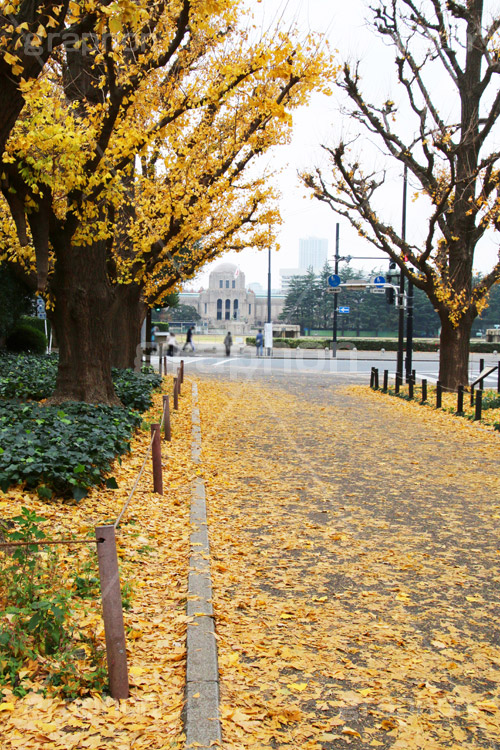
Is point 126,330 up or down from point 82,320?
down

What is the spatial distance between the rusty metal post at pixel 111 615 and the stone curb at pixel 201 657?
37 centimetres

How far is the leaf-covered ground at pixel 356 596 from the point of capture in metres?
3.48

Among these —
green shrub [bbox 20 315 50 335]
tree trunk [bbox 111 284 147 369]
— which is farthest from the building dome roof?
tree trunk [bbox 111 284 147 369]

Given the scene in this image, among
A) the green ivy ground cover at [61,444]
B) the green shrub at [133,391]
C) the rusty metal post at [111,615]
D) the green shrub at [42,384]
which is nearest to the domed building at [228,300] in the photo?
the green shrub at [42,384]

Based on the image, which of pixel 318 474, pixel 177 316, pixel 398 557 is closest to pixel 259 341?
pixel 318 474

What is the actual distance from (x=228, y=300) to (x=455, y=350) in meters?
107

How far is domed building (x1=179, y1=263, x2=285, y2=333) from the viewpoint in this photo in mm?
123688

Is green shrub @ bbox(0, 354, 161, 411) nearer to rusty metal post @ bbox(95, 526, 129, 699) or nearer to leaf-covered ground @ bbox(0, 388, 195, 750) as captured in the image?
leaf-covered ground @ bbox(0, 388, 195, 750)

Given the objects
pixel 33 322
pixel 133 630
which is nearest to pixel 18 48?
pixel 133 630

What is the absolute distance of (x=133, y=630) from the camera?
4.32 meters

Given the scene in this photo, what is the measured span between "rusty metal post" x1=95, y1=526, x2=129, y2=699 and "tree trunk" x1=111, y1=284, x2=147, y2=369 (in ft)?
43.9

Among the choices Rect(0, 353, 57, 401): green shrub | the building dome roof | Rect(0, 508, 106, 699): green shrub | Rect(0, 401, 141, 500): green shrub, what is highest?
the building dome roof

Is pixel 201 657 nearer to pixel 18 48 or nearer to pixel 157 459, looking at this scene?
pixel 157 459

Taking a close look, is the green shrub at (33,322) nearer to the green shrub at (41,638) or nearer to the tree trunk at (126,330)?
the tree trunk at (126,330)
